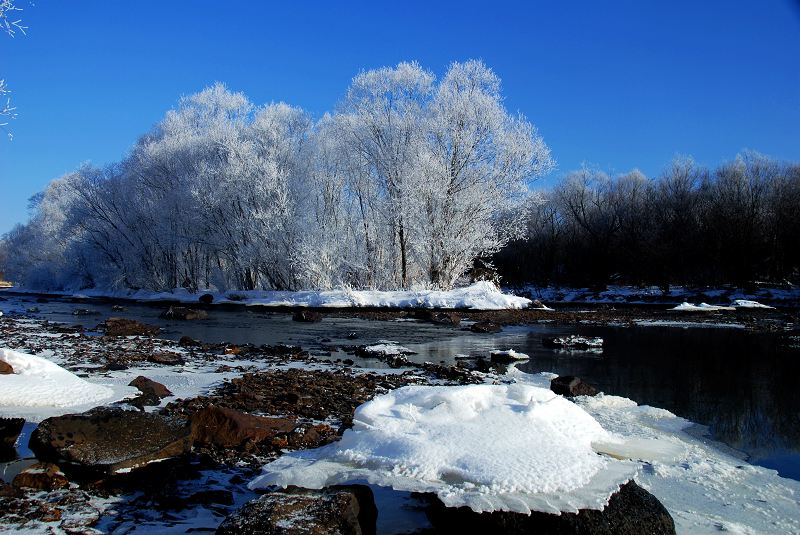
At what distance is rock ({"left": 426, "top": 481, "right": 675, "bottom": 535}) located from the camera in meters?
3.70

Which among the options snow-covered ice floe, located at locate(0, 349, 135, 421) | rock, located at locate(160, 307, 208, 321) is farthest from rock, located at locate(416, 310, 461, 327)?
snow-covered ice floe, located at locate(0, 349, 135, 421)

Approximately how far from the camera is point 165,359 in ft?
38.1

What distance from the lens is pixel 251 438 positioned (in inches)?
233

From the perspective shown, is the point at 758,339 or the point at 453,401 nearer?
the point at 453,401

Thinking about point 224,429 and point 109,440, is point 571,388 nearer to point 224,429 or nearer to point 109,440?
point 224,429

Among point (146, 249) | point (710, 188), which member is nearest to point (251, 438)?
point (146, 249)

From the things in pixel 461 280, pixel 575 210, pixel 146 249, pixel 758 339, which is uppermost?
pixel 575 210

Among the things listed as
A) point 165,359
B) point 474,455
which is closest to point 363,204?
point 165,359

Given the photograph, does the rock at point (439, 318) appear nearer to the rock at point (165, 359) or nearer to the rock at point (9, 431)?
the rock at point (165, 359)

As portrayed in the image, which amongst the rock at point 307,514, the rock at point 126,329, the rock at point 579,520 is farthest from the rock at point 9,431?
the rock at point 126,329

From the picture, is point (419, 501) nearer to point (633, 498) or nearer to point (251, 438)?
point (633, 498)

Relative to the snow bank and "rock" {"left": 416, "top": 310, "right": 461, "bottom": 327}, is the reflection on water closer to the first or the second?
"rock" {"left": 416, "top": 310, "right": 461, "bottom": 327}

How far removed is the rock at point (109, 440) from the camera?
4.85 metres

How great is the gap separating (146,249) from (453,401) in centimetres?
4397
